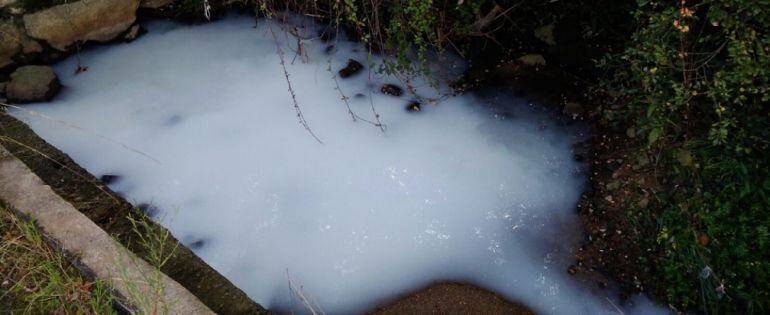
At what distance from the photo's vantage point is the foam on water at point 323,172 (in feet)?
9.48

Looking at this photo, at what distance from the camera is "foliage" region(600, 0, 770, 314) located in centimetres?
234

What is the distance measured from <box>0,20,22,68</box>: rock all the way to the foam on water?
314mm

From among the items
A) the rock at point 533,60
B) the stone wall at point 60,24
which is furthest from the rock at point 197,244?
the rock at point 533,60

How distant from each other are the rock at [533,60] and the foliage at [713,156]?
99 centimetres

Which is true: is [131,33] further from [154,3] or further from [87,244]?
[87,244]

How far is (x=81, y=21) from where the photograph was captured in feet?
12.6

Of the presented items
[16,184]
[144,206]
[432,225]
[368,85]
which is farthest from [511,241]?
[16,184]

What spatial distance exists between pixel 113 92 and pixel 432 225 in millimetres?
2290

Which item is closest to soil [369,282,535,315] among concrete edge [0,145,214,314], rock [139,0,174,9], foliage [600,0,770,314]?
foliage [600,0,770,314]

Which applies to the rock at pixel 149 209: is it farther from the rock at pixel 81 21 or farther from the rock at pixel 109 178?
the rock at pixel 81 21

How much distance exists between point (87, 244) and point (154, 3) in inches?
93.7

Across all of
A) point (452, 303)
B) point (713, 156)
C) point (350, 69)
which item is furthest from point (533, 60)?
point (452, 303)

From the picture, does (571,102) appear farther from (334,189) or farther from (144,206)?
(144,206)

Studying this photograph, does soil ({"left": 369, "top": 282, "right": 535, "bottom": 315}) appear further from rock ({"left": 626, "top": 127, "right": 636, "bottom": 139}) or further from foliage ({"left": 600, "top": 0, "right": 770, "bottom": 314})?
rock ({"left": 626, "top": 127, "right": 636, "bottom": 139})
